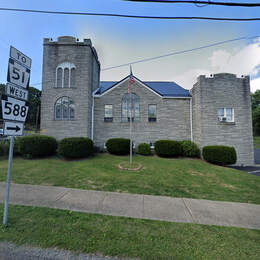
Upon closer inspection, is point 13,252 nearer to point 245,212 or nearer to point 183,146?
Answer: point 245,212

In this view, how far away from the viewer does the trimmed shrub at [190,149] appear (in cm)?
1070

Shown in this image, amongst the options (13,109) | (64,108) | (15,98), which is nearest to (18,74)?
(15,98)

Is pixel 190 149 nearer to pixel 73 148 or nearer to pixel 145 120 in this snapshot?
pixel 145 120

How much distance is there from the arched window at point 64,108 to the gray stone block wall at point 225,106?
1130cm

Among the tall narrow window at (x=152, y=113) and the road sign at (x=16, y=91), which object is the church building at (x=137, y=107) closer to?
the tall narrow window at (x=152, y=113)

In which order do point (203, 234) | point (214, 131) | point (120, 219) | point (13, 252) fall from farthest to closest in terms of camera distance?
point (214, 131) < point (120, 219) < point (203, 234) < point (13, 252)

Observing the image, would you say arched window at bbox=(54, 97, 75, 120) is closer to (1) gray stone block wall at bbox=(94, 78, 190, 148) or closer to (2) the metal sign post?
(1) gray stone block wall at bbox=(94, 78, 190, 148)

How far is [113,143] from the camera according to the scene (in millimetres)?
10930

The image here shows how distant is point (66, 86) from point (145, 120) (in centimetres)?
799

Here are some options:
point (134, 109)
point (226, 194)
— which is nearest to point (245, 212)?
point (226, 194)

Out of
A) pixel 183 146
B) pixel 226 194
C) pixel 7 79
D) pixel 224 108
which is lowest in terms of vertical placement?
pixel 226 194

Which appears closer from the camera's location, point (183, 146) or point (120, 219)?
point (120, 219)

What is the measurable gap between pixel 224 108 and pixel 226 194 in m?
8.35

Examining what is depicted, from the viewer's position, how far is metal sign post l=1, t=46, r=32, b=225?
270 cm
